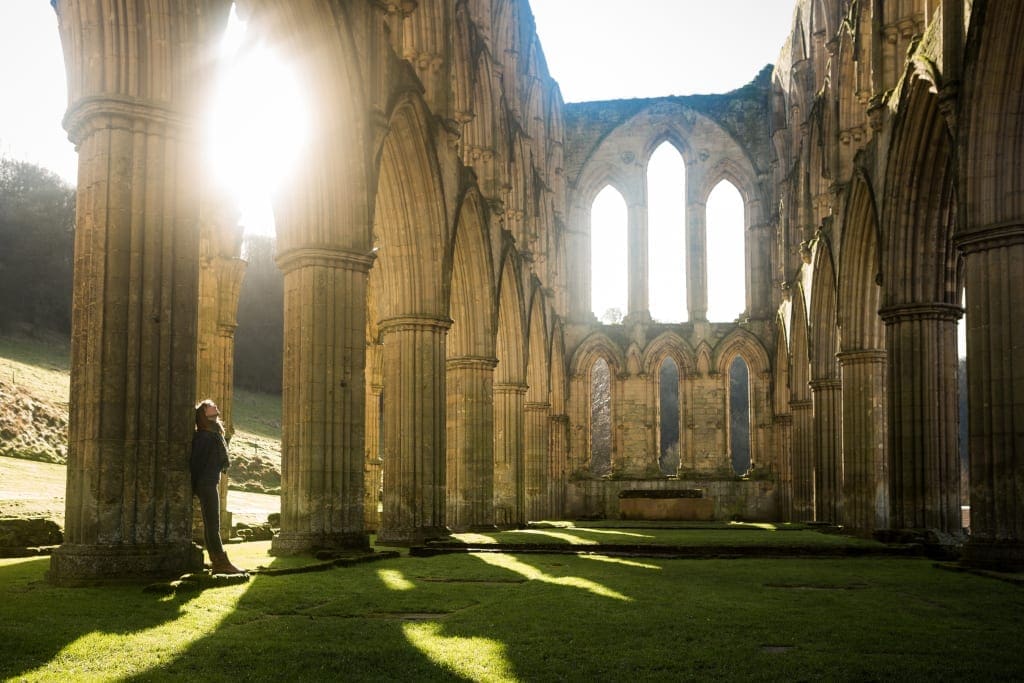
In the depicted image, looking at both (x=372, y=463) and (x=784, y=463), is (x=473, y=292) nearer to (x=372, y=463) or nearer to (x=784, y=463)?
(x=372, y=463)

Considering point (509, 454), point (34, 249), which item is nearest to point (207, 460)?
point (509, 454)

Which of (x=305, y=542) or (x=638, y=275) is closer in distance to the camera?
(x=305, y=542)

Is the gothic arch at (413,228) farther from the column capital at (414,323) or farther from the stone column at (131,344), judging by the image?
the stone column at (131,344)

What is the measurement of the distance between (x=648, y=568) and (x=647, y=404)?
2518 centimetres

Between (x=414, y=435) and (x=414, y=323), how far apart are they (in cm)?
187

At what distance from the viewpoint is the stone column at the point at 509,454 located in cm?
2611

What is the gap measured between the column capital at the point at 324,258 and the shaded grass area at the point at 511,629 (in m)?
4.44

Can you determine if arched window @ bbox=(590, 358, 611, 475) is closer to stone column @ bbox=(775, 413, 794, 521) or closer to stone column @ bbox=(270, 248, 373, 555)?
stone column @ bbox=(775, 413, 794, 521)

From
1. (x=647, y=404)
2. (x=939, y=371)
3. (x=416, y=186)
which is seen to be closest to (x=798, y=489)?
(x=647, y=404)

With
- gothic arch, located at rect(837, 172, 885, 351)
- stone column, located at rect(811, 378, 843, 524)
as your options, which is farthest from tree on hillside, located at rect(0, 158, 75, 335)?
gothic arch, located at rect(837, 172, 885, 351)

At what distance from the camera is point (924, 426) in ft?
56.9

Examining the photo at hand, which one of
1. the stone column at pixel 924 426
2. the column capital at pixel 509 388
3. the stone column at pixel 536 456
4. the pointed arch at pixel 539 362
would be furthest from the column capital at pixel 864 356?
the pointed arch at pixel 539 362

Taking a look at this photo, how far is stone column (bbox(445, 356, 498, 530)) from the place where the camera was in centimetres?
2141

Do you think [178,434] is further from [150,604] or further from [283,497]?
[283,497]
